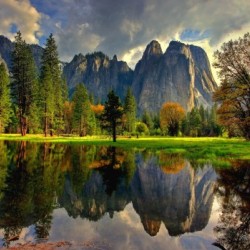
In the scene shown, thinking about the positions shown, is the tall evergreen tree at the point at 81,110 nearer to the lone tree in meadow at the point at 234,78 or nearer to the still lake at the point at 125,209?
the lone tree in meadow at the point at 234,78

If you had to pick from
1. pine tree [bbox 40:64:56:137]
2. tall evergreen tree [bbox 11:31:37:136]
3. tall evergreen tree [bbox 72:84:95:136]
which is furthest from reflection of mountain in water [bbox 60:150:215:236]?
tall evergreen tree [bbox 72:84:95:136]

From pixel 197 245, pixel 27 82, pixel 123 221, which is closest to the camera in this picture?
pixel 197 245

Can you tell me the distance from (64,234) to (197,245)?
3584 millimetres

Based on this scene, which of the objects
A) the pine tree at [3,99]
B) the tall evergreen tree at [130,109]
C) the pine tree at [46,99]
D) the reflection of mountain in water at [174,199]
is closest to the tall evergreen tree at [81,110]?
the pine tree at [46,99]

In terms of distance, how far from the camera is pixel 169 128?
122812 mm

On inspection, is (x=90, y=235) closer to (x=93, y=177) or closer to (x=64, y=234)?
(x=64, y=234)

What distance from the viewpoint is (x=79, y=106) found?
9719cm

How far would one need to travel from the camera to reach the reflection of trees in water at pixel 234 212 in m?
8.23

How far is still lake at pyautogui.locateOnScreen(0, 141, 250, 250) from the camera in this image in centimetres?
830

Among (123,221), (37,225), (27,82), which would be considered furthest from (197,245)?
(27,82)

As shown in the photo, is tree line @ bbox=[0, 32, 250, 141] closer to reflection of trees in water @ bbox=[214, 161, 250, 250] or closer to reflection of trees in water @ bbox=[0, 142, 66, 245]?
reflection of trees in water @ bbox=[214, 161, 250, 250]

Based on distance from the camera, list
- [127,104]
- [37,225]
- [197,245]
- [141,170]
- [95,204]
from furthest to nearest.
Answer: [127,104]
[141,170]
[95,204]
[37,225]
[197,245]

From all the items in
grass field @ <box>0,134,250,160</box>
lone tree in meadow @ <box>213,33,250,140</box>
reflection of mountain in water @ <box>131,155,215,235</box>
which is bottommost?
reflection of mountain in water @ <box>131,155,215,235</box>

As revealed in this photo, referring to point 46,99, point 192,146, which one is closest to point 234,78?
point 192,146
